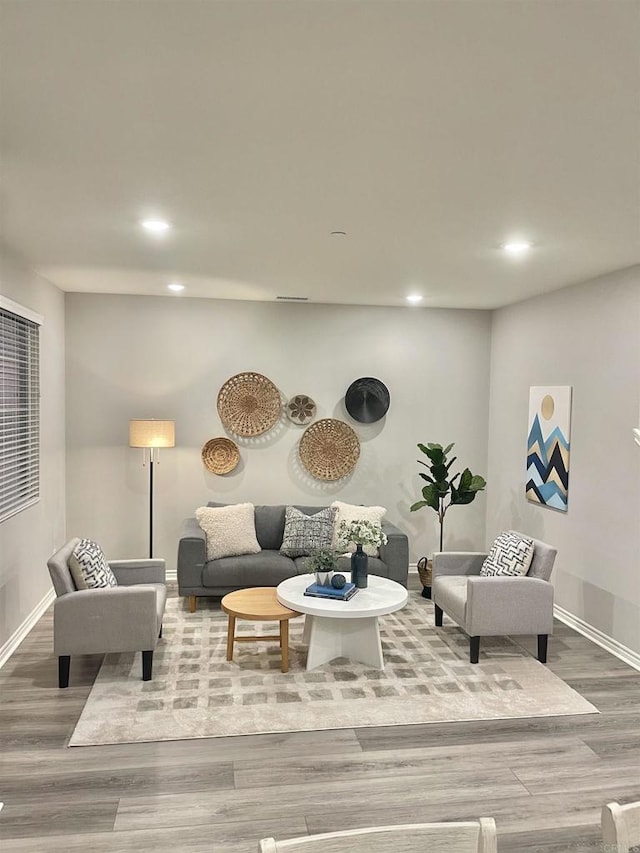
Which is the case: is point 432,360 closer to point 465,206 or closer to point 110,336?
point 110,336

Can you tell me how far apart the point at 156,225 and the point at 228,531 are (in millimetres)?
2861

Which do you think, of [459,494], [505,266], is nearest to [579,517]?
[459,494]

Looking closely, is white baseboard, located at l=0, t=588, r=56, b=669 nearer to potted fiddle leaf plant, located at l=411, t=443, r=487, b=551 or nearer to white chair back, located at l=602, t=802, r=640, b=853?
potted fiddle leaf plant, located at l=411, t=443, r=487, b=551

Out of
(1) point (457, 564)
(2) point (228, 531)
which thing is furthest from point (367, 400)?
(1) point (457, 564)

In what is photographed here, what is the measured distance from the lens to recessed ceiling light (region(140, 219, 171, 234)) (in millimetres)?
3505

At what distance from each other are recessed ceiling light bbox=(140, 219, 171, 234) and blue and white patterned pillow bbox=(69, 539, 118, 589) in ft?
6.60

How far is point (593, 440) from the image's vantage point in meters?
4.93

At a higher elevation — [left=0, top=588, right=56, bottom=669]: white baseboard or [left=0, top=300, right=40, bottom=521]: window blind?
[left=0, top=300, right=40, bottom=521]: window blind

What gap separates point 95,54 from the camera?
1795mm

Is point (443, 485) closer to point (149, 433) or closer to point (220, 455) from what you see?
point (220, 455)

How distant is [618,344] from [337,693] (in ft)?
10.0

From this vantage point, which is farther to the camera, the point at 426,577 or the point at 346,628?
the point at 426,577

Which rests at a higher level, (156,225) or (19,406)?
(156,225)

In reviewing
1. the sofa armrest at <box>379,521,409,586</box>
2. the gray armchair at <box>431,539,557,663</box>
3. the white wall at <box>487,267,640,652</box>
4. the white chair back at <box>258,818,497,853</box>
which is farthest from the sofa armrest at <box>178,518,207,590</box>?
the white chair back at <box>258,818,497,853</box>
